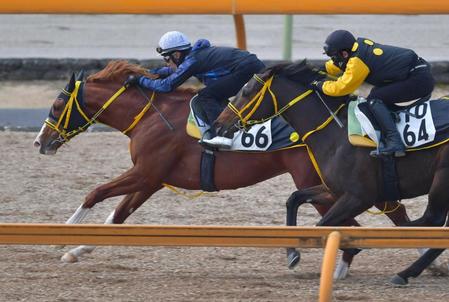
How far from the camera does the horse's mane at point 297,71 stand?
31.0 feet

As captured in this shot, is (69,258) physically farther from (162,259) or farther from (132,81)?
(132,81)

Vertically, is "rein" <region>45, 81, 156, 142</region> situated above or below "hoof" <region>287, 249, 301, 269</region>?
above

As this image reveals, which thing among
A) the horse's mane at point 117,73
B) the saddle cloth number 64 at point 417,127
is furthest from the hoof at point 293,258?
the horse's mane at point 117,73

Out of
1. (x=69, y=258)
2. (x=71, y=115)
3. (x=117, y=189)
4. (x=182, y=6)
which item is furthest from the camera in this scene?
(x=182, y=6)

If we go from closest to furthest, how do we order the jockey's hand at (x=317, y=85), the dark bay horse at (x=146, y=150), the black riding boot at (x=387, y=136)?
the black riding boot at (x=387, y=136), the jockey's hand at (x=317, y=85), the dark bay horse at (x=146, y=150)

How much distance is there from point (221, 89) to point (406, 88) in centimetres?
164

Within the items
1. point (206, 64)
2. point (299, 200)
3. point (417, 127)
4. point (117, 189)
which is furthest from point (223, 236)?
point (206, 64)

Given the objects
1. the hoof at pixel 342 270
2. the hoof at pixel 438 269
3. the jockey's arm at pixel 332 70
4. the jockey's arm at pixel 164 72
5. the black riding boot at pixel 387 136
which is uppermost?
the jockey's arm at pixel 332 70

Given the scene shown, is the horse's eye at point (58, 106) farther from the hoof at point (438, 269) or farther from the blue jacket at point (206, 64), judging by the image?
the hoof at point (438, 269)

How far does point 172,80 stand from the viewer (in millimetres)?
10258

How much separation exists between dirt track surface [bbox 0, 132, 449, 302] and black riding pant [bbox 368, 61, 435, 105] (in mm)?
1332

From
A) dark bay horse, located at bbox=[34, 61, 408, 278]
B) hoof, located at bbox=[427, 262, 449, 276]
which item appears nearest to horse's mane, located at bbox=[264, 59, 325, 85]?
dark bay horse, located at bbox=[34, 61, 408, 278]

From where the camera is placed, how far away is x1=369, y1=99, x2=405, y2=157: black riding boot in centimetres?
910

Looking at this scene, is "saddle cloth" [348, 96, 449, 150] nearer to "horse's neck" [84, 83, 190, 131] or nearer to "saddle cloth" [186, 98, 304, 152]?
"saddle cloth" [186, 98, 304, 152]
